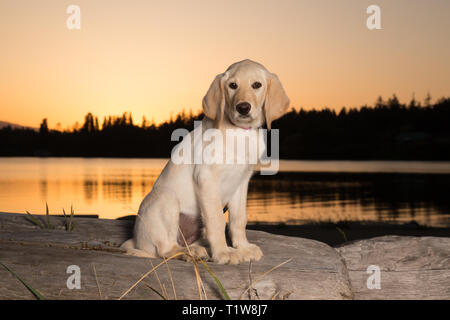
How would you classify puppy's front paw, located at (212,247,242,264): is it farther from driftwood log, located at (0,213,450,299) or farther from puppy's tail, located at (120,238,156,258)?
puppy's tail, located at (120,238,156,258)

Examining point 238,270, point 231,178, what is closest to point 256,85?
point 231,178

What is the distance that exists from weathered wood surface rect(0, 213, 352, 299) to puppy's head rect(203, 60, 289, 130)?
136 centimetres

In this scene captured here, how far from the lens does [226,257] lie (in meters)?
4.11

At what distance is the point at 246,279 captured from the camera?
12.6 feet

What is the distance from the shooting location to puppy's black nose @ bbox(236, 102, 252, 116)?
3994 mm

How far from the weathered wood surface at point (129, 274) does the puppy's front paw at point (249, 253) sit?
7cm

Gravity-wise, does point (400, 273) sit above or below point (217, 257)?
below

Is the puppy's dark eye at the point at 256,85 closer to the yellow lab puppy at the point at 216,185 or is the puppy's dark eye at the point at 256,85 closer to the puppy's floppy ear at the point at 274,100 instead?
the yellow lab puppy at the point at 216,185

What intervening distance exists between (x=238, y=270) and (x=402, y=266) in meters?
2.15
